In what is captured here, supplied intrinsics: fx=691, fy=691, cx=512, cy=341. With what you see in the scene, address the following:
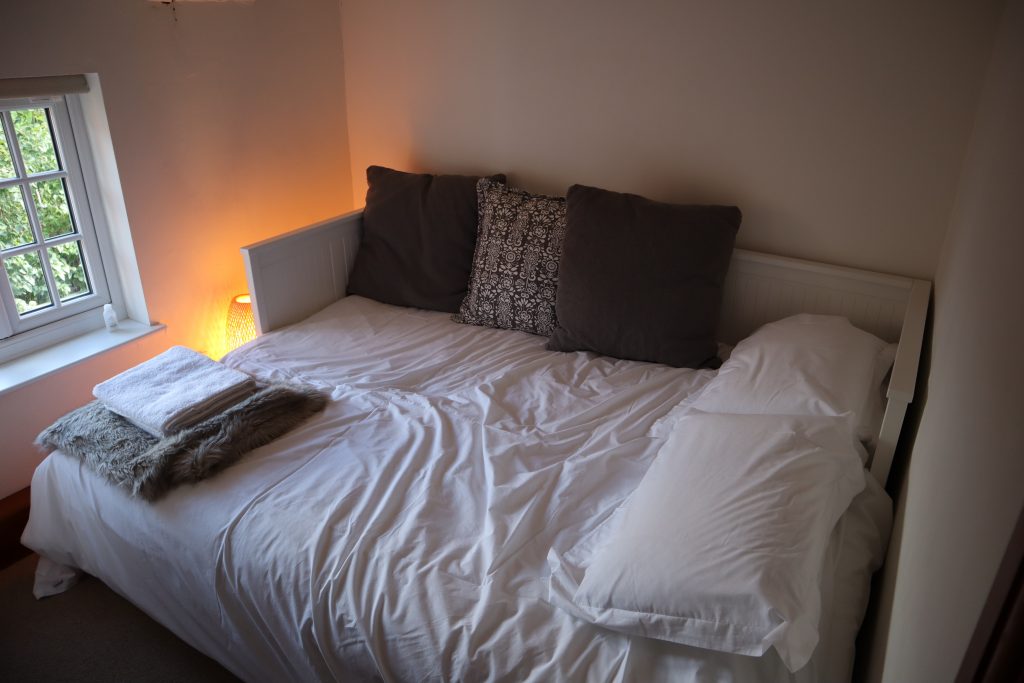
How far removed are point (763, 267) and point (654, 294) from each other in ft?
1.32

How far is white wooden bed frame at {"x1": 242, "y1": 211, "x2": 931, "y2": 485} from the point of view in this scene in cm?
198

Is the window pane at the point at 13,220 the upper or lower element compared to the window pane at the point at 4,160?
lower

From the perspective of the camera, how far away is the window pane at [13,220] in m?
2.05

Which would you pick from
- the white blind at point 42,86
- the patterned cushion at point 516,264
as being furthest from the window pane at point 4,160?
the patterned cushion at point 516,264

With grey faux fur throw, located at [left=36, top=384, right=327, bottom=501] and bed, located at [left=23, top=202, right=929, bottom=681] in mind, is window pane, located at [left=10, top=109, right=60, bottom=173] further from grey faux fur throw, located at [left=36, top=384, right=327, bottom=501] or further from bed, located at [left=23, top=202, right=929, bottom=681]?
grey faux fur throw, located at [left=36, top=384, right=327, bottom=501]

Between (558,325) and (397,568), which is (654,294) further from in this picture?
(397,568)

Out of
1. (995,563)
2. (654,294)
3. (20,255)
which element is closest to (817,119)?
(654,294)

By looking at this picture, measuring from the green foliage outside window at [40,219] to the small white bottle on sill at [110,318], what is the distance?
124 mm

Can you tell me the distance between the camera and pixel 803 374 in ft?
5.32

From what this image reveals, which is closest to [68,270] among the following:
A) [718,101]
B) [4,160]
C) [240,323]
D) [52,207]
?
[52,207]

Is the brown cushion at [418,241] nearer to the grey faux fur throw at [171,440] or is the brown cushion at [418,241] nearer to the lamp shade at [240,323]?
the lamp shade at [240,323]

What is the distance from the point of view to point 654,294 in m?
2.01

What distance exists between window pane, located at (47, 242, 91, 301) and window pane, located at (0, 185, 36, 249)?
0.09 metres

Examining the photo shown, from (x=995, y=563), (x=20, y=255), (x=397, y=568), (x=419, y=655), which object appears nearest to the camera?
(x=995, y=563)
